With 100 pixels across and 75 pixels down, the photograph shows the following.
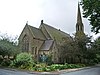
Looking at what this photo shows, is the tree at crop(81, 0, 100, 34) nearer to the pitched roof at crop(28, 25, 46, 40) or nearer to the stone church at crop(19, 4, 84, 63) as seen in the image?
the stone church at crop(19, 4, 84, 63)

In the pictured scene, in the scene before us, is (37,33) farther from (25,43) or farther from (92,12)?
(92,12)

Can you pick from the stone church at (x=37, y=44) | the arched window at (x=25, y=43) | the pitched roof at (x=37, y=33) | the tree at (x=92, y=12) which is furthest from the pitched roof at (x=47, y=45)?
the tree at (x=92, y=12)

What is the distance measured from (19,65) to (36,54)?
24202 millimetres

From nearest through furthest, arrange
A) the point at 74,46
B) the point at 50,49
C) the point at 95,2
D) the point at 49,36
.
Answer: the point at 95,2 < the point at 74,46 < the point at 50,49 < the point at 49,36

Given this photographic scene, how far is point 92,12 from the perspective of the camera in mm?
19031

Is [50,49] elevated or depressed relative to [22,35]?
depressed

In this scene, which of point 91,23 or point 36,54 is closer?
point 91,23

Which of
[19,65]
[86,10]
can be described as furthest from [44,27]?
[86,10]

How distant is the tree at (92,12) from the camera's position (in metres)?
18.4

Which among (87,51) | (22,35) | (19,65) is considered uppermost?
(22,35)

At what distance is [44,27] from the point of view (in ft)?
222

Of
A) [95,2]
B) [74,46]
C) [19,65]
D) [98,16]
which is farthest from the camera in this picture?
[74,46]

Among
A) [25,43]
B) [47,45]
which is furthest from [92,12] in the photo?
[25,43]

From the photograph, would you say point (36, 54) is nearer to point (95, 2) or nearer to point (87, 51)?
point (87, 51)
